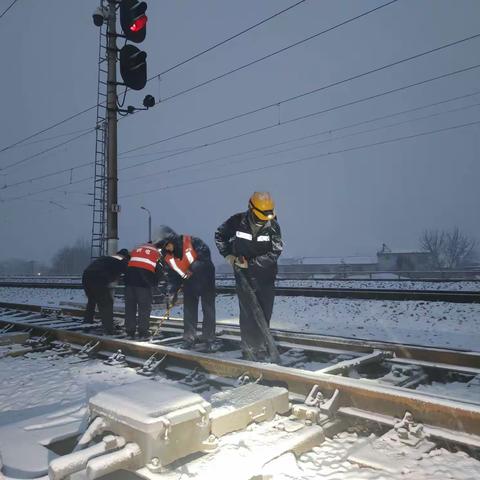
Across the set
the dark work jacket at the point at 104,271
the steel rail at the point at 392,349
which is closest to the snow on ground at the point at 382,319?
the steel rail at the point at 392,349

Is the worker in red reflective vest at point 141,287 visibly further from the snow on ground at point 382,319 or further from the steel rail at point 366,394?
the snow on ground at point 382,319

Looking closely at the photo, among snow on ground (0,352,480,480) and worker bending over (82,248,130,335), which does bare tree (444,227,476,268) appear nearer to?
worker bending over (82,248,130,335)

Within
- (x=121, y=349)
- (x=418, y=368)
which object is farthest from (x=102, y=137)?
(x=418, y=368)

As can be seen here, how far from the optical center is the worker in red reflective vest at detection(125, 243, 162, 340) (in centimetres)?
638

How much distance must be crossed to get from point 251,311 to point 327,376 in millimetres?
1637

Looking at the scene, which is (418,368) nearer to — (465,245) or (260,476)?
(260,476)

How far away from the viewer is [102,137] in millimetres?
15344

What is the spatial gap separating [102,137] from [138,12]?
676cm

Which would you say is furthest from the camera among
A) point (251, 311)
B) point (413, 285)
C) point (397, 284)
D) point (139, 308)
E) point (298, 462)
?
point (397, 284)

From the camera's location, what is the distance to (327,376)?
344cm

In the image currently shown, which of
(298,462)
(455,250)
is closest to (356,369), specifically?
(298,462)

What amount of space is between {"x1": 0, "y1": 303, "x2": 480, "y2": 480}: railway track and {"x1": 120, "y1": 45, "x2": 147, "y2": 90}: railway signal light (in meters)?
Answer: 5.83

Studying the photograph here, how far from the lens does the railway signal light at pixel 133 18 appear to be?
30.2 ft

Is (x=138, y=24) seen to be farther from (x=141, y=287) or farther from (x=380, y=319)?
(x=380, y=319)
